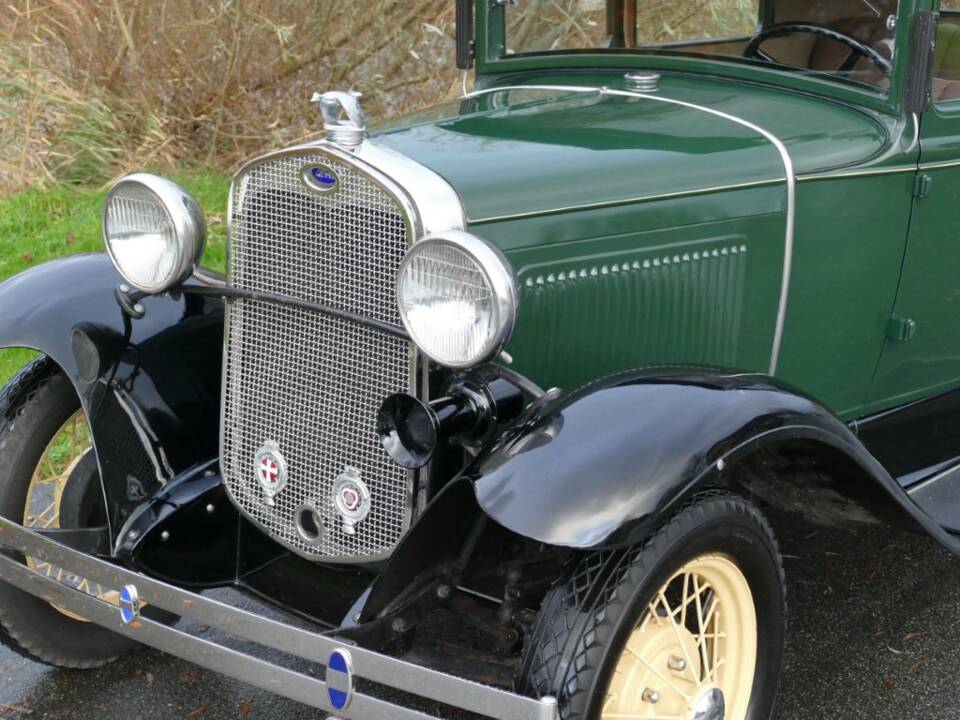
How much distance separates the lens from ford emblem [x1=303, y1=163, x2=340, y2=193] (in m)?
2.32

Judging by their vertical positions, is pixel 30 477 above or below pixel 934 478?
above

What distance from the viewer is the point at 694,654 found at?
7.16ft

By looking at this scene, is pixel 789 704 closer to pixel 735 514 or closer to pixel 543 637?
pixel 735 514

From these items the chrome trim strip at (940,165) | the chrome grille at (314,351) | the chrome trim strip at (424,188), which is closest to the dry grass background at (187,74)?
the chrome trim strip at (940,165)

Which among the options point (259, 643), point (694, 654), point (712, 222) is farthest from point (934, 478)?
point (259, 643)

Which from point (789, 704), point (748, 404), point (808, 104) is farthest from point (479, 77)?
point (789, 704)

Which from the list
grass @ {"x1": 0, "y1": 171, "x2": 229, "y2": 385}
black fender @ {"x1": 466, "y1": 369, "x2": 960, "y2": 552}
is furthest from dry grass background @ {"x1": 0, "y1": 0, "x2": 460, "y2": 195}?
black fender @ {"x1": 466, "y1": 369, "x2": 960, "y2": 552}

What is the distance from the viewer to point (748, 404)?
7.00 ft

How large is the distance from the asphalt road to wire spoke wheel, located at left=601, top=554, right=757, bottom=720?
54 cm

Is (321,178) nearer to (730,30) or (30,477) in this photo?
(30,477)

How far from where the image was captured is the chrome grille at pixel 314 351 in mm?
2309

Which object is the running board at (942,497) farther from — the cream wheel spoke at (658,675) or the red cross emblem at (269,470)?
the red cross emblem at (269,470)

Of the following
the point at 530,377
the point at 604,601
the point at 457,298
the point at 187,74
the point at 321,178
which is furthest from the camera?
the point at 187,74

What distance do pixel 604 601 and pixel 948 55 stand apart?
7.06 feet
